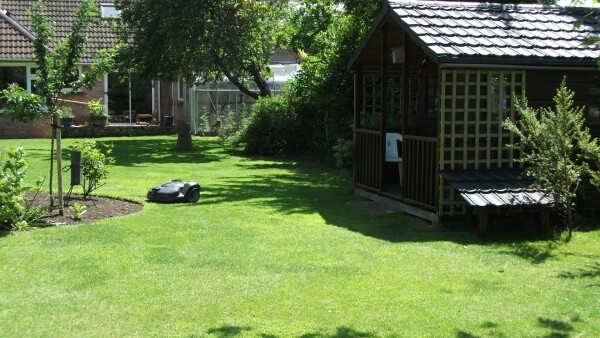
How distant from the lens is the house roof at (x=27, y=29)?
29.5 metres

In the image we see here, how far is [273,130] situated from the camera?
2430cm

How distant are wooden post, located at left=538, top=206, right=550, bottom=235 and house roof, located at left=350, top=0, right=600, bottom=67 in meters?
2.31

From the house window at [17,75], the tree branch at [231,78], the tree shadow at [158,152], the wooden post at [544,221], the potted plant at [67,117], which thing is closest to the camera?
the wooden post at [544,221]

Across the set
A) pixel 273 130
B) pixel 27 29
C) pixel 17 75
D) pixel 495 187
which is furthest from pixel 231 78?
pixel 495 187

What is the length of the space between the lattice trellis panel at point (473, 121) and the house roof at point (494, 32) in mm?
375

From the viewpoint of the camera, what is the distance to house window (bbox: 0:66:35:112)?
101 feet

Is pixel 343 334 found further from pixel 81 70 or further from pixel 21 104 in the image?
pixel 81 70

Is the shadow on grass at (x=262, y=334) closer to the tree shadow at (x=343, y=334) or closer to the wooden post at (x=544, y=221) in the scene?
the tree shadow at (x=343, y=334)

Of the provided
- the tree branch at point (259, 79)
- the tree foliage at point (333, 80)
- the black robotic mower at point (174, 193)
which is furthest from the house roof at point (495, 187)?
the tree branch at point (259, 79)

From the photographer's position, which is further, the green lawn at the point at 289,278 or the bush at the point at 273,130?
the bush at the point at 273,130

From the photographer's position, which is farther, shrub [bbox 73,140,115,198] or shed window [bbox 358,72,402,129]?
shed window [bbox 358,72,402,129]

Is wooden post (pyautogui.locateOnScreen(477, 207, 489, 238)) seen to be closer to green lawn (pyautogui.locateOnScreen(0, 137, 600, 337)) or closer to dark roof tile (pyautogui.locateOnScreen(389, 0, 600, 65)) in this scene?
green lawn (pyautogui.locateOnScreen(0, 137, 600, 337))

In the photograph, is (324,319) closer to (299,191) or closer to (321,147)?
(299,191)

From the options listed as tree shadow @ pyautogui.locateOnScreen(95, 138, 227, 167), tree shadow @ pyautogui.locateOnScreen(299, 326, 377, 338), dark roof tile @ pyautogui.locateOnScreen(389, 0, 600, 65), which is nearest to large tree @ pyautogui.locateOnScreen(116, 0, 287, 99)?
tree shadow @ pyautogui.locateOnScreen(95, 138, 227, 167)
